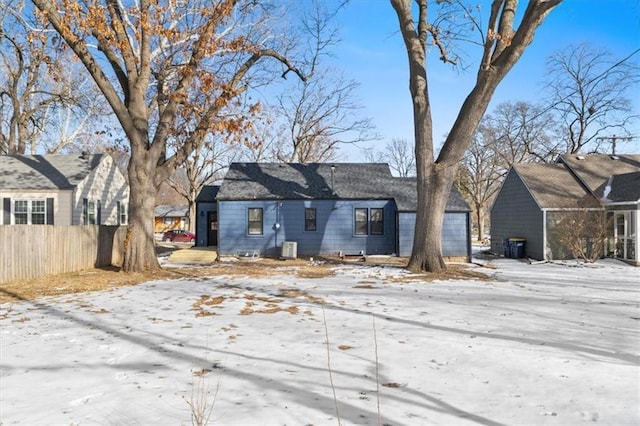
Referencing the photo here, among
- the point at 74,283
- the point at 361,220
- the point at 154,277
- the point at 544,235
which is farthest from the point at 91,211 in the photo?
the point at 544,235

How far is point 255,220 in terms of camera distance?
19.3 meters

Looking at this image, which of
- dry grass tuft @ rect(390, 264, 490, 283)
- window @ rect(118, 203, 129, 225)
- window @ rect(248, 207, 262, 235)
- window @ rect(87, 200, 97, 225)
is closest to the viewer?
dry grass tuft @ rect(390, 264, 490, 283)

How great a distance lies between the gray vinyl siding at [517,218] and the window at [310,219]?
10180 millimetres

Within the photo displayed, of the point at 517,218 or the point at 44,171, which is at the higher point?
the point at 44,171

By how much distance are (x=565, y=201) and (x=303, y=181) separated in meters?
12.1

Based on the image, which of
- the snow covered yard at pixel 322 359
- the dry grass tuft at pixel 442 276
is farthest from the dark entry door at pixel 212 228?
the snow covered yard at pixel 322 359

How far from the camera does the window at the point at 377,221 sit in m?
19.5

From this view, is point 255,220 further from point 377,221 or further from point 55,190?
point 55,190

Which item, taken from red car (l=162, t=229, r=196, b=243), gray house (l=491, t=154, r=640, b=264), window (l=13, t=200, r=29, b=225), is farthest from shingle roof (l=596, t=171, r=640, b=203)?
red car (l=162, t=229, r=196, b=243)

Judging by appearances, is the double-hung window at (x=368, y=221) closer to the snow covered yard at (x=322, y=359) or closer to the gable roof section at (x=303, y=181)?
the gable roof section at (x=303, y=181)

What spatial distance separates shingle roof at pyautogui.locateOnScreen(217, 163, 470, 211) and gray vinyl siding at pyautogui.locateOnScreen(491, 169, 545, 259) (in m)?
3.47

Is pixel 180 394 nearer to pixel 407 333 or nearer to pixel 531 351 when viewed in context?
pixel 407 333

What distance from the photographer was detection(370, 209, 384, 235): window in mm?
19469

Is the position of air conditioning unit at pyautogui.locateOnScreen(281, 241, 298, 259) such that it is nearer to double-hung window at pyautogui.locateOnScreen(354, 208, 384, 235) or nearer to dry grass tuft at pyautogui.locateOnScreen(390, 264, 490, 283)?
double-hung window at pyautogui.locateOnScreen(354, 208, 384, 235)
